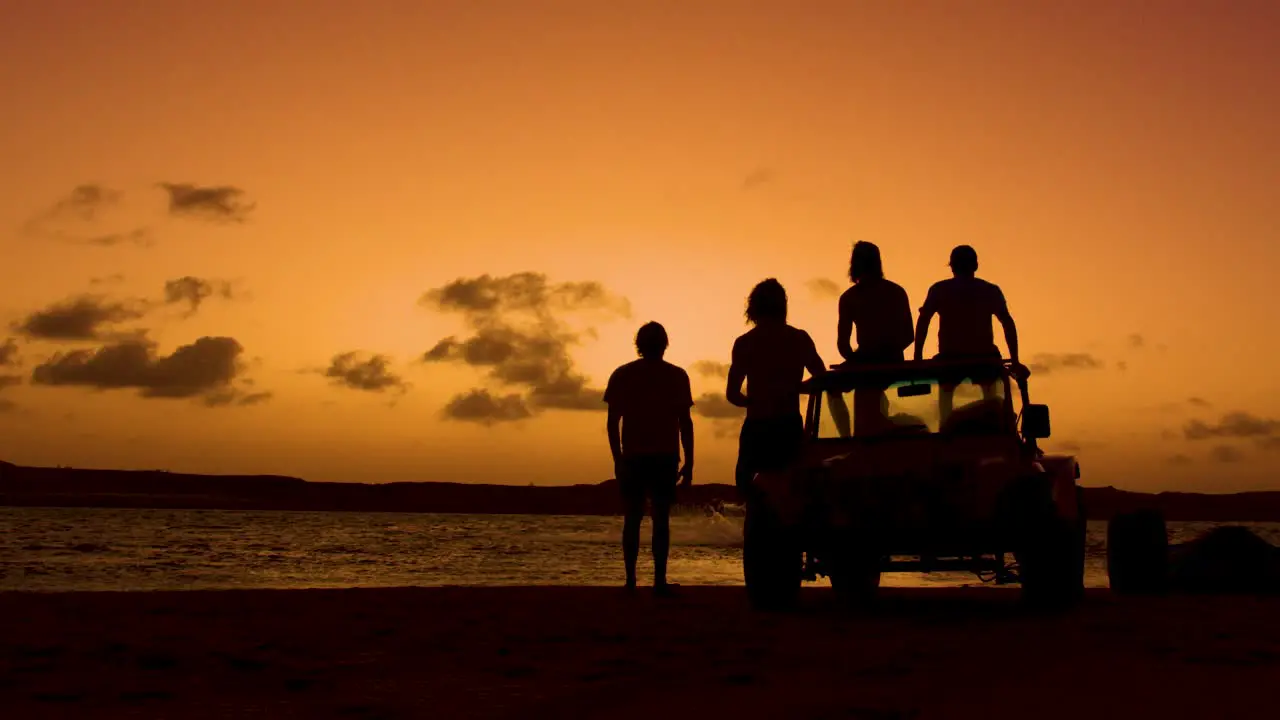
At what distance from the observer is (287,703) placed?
16.4 ft

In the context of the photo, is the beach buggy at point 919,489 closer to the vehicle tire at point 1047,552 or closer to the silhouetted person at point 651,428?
the vehicle tire at point 1047,552

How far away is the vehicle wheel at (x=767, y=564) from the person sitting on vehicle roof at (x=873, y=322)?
3.00 ft

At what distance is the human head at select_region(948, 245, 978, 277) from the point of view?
8727 millimetres

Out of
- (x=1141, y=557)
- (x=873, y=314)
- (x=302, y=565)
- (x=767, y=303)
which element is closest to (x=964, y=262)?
(x=873, y=314)

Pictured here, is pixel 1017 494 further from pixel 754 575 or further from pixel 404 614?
pixel 404 614

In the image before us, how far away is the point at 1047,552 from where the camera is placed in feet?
25.4

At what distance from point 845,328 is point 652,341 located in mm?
1682

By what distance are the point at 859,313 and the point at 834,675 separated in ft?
12.1

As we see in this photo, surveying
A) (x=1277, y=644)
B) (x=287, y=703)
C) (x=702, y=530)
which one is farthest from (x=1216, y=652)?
(x=702, y=530)

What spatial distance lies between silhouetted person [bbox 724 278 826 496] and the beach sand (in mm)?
1125

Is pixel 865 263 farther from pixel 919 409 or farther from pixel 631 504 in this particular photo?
pixel 631 504

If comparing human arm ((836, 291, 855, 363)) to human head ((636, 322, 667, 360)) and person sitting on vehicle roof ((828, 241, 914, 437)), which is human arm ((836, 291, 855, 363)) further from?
human head ((636, 322, 667, 360))

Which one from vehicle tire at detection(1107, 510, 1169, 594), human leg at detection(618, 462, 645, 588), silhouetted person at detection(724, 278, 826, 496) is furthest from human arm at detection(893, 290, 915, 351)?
vehicle tire at detection(1107, 510, 1169, 594)

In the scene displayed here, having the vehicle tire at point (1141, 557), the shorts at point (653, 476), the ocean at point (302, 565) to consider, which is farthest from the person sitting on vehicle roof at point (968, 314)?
the ocean at point (302, 565)
